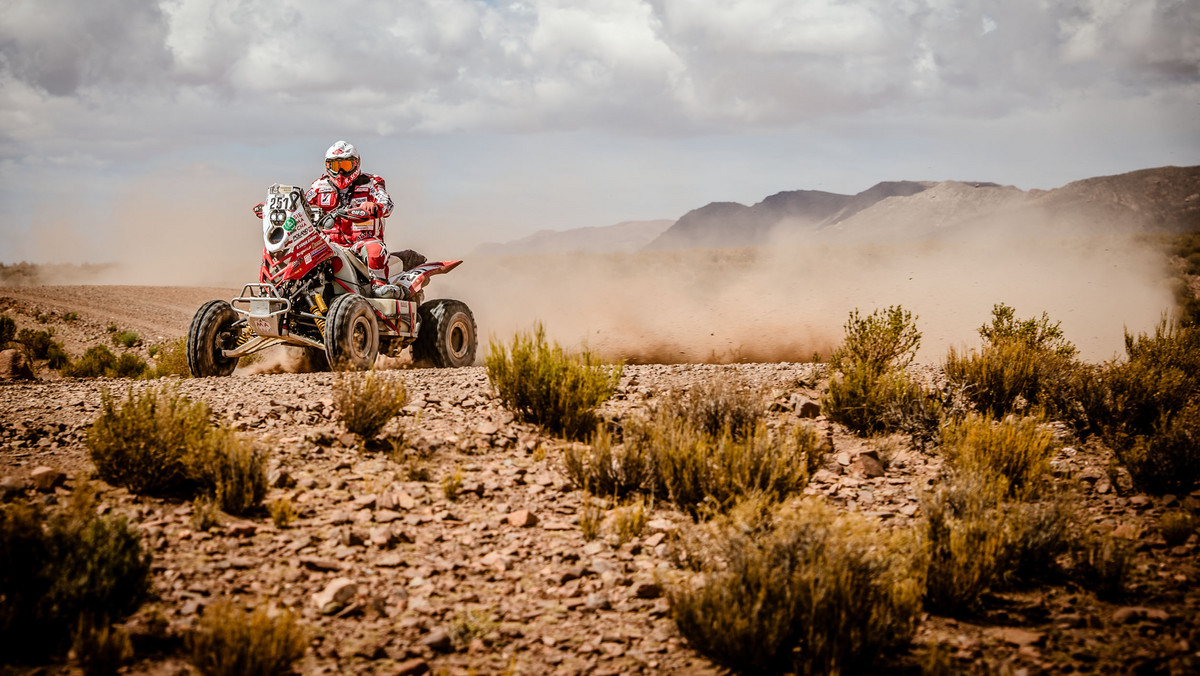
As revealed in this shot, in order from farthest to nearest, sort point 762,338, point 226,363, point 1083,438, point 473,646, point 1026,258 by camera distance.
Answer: point 1026,258, point 762,338, point 226,363, point 1083,438, point 473,646

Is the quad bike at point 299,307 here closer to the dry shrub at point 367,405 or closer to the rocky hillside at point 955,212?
the dry shrub at point 367,405

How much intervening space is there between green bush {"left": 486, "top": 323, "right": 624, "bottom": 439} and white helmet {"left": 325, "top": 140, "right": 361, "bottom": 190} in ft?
15.9

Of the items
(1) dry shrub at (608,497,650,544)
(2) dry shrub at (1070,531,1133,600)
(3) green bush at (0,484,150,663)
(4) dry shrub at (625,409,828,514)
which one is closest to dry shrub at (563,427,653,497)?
(4) dry shrub at (625,409,828,514)

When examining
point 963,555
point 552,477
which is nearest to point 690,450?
point 552,477

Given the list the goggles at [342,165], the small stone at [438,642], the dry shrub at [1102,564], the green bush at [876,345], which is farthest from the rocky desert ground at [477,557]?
the goggles at [342,165]

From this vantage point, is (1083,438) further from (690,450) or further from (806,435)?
(690,450)

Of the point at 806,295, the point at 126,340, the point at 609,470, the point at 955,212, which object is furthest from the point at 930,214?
the point at 609,470

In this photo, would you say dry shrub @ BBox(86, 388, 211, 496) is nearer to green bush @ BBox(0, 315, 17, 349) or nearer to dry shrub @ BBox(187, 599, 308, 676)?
dry shrub @ BBox(187, 599, 308, 676)

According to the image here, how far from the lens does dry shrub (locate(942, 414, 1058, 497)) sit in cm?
674

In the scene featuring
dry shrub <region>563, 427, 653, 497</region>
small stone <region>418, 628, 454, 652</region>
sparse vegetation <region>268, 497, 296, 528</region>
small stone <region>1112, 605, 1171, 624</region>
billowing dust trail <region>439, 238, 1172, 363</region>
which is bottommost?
small stone <region>418, 628, 454, 652</region>

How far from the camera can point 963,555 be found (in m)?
4.88

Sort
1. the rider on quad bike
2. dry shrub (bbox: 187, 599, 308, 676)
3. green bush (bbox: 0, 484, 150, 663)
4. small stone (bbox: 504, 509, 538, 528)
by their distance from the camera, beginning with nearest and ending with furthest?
dry shrub (bbox: 187, 599, 308, 676) → green bush (bbox: 0, 484, 150, 663) → small stone (bbox: 504, 509, 538, 528) → the rider on quad bike

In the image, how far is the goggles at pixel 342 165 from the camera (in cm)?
1133

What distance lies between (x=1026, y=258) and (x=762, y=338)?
24.7 meters
